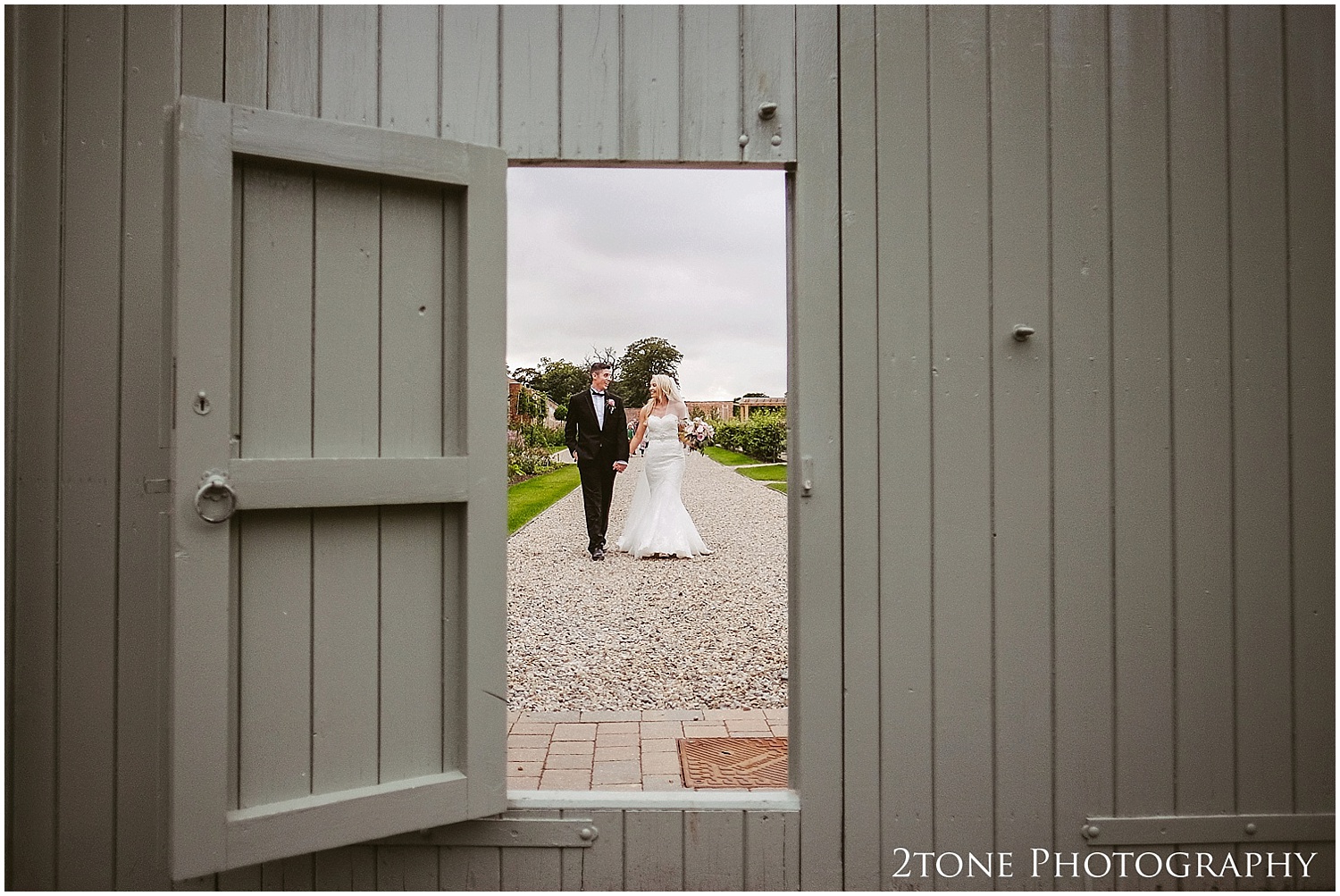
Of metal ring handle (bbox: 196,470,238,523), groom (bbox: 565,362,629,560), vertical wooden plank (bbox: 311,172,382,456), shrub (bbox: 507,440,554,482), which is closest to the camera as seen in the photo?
metal ring handle (bbox: 196,470,238,523)

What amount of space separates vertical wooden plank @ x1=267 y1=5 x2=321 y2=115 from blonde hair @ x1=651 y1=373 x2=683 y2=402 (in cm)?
499

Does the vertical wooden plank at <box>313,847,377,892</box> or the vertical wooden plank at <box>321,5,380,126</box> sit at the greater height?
the vertical wooden plank at <box>321,5,380,126</box>

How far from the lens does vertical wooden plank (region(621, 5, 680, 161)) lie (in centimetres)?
182

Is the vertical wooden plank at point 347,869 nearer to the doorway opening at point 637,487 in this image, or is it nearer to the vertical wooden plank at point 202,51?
the doorway opening at point 637,487

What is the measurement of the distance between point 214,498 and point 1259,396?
2.47m

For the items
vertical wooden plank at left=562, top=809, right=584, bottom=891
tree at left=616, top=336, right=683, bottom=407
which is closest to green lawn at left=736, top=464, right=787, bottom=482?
tree at left=616, top=336, right=683, bottom=407

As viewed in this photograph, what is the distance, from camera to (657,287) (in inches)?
830

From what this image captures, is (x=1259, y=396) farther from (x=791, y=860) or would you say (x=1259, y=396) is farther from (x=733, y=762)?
(x=733, y=762)

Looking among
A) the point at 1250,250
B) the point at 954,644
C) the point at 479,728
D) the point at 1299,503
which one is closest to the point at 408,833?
the point at 479,728

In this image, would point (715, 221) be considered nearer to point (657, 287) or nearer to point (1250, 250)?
point (657, 287)

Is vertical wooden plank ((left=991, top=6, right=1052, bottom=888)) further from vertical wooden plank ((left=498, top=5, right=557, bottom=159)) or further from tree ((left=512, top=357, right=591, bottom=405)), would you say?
tree ((left=512, top=357, right=591, bottom=405))

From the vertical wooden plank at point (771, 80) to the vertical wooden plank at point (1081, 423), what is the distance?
26.1 inches

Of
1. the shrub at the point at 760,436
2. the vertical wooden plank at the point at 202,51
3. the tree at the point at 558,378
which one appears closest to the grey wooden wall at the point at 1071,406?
the vertical wooden plank at the point at 202,51

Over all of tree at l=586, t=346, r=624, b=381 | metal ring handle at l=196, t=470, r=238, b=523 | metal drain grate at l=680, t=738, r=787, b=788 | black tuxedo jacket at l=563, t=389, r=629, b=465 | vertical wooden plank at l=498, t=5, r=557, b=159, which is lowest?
metal drain grate at l=680, t=738, r=787, b=788
